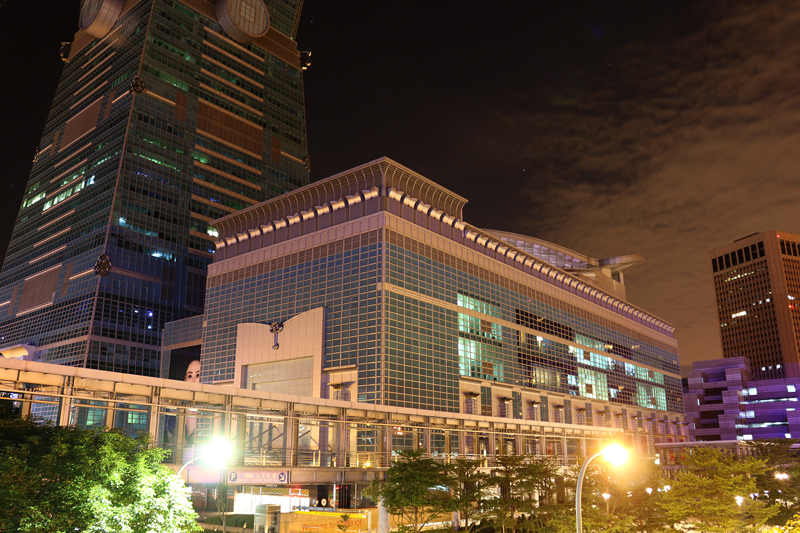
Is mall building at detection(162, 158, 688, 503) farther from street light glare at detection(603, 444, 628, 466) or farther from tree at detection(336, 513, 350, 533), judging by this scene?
street light glare at detection(603, 444, 628, 466)

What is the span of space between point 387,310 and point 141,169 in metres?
79.6

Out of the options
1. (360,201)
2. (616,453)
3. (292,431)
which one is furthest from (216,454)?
(360,201)

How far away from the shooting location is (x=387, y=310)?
8556 cm

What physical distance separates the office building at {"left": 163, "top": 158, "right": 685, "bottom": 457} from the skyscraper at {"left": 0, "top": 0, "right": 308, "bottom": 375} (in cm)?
1723

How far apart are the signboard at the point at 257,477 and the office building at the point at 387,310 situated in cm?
2801

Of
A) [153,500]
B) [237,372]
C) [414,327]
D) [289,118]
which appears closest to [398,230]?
→ [414,327]

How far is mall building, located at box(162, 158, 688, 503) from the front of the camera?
85500mm

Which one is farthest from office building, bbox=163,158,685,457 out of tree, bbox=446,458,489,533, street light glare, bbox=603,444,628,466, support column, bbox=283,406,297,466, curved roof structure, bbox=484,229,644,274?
street light glare, bbox=603,444,628,466

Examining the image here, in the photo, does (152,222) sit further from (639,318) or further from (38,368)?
(639,318)

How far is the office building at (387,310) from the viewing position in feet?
287

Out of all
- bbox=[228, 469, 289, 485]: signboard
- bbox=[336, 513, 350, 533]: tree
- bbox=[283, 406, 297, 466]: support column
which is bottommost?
bbox=[336, 513, 350, 533]: tree

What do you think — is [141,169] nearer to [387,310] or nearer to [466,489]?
[387,310]

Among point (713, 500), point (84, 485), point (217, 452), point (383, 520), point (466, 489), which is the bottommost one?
point (383, 520)

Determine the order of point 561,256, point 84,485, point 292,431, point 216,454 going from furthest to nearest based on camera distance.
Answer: point 561,256, point 292,431, point 216,454, point 84,485
